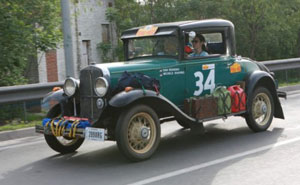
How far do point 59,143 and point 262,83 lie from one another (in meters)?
3.73

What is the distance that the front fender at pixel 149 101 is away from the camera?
6477 millimetres

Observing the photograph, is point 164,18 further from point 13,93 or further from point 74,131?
point 74,131

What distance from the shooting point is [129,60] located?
843 cm

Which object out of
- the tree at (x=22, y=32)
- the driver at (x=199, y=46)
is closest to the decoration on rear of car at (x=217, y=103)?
the driver at (x=199, y=46)

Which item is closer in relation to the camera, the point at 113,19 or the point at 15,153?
the point at 15,153

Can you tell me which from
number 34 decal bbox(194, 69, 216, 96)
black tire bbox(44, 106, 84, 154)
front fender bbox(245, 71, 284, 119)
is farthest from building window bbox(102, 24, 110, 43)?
black tire bbox(44, 106, 84, 154)

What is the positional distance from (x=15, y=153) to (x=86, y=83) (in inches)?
69.0

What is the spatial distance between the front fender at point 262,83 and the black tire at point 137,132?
218 cm

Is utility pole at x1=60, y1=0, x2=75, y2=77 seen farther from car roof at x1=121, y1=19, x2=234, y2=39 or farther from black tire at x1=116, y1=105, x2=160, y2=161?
black tire at x1=116, y1=105, x2=160, y2=161

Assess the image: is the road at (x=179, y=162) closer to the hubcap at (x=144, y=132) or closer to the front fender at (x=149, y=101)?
the hubcap at (x=144, y=132)

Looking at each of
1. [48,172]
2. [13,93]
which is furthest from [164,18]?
[48,172]

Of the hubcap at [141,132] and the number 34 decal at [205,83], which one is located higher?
the number 34 decal at [205,83]

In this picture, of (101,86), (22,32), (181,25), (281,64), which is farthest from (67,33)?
(281,64)

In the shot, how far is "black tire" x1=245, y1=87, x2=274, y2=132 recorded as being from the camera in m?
8.41
